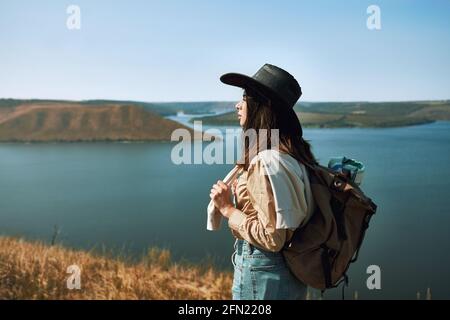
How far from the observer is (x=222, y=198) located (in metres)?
1.51

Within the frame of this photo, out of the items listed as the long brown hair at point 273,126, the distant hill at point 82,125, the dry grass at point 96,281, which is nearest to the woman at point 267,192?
the long brown hair at point 273,126

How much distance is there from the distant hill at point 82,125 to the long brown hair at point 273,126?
1485 inches

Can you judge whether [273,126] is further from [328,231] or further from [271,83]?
[328,231]

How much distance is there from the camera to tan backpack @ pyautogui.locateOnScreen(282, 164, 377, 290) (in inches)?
55.3

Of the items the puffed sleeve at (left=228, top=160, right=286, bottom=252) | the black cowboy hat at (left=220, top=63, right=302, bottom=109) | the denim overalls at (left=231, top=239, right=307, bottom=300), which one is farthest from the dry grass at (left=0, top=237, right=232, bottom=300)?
the black cowboy hat at (left=220, top=63, right=302, bottom=109)

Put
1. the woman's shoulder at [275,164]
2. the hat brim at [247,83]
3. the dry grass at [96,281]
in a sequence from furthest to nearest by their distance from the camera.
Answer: the dry grass at [96,281], the hat brim at [247,83], the woman's shoulder at [275,164]

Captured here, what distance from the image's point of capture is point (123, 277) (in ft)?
13.6

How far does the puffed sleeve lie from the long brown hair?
0.29 ft

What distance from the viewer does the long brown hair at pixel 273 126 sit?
1.43 metres

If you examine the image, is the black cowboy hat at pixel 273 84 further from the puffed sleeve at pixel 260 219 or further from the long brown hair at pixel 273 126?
the puffed sleeve at pixel 260 219

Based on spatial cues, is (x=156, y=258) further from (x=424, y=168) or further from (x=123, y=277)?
(x=424, y=168)
